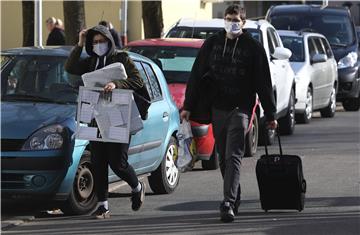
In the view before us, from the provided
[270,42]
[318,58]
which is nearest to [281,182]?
[270,42]

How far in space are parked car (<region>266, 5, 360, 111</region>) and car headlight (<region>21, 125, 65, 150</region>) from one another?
43.6ft

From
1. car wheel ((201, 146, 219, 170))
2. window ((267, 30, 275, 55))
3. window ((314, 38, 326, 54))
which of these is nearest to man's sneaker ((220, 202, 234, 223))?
car wheel ((201, 146, 219, 170))

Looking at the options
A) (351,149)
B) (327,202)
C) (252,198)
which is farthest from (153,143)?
(351,149)

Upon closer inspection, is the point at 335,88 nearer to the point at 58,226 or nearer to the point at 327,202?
the point at 327,202

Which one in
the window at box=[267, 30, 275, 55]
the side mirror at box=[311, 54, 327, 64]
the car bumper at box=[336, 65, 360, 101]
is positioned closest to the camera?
the window at box=[267, 30, 275, 55]

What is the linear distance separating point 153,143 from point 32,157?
5.54 ft

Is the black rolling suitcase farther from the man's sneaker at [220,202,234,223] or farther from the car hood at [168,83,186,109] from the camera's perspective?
the car hood at [168,83,186,109]

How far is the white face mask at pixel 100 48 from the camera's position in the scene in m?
8.03

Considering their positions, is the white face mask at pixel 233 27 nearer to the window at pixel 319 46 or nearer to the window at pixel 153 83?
the window at pixel 153 83

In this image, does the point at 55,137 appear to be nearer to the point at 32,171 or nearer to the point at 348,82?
the point at 32,171

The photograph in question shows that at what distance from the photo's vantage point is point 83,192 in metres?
8.32

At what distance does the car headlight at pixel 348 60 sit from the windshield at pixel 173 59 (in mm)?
9286

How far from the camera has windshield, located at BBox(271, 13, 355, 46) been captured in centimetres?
2081

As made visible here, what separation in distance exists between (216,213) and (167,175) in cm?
137
